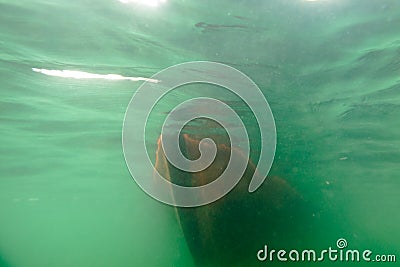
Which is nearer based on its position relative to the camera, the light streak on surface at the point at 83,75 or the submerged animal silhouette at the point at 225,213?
the submerged animal silhouette at the point at 225,213

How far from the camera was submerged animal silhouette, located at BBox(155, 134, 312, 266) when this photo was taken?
1123 cm

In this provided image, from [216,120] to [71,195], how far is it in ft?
81.4

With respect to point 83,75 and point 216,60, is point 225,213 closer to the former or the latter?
point 216,60

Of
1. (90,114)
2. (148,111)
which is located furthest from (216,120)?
(90,114)

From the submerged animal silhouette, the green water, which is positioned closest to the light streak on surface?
the green water

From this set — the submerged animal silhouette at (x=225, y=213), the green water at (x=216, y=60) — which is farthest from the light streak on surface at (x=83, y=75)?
the submerged animal silhouette at (x=225, y=213)

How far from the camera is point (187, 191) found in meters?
11.4

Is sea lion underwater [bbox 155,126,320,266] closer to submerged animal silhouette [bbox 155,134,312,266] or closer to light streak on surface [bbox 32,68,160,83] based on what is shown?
submerged animal silhouette [bbox 155,134,312,266]

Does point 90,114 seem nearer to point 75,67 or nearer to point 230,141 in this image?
point 75,67

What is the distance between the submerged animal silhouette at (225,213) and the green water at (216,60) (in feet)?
6.61

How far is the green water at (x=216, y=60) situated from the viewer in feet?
29.6

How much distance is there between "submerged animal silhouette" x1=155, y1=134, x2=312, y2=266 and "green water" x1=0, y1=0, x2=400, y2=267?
202 centimetres

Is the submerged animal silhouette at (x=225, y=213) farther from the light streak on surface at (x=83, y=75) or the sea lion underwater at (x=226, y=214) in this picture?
the light streak on surface at (x=83, y=75)

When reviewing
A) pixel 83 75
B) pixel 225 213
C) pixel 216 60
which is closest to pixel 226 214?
pixel 225 213
